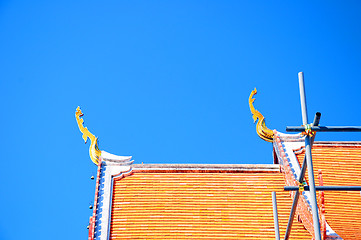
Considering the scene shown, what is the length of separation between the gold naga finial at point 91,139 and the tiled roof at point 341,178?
27.6 feet

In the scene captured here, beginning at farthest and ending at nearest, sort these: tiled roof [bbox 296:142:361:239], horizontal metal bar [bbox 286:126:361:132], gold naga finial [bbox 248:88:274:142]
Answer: gold naga finial [bbox 248:88:274:142]
tiled roof [bbox 296:142:361:239]
horizontal metal bar [bbox 286:126:361:132]

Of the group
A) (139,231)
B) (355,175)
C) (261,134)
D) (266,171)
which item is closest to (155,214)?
(139,231)

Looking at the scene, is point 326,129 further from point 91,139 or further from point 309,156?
point 91,139

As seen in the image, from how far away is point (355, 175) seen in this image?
23.3m

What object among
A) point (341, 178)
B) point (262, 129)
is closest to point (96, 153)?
point (262, 129)

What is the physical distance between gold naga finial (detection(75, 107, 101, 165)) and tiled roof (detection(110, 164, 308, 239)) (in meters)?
1.88

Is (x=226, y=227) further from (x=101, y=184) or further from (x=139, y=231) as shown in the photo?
(x=101, y=184)

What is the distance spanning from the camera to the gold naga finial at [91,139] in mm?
24270

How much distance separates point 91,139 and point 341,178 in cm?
1065

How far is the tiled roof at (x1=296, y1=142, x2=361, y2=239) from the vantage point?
21.1 metres

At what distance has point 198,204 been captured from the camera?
2234cm

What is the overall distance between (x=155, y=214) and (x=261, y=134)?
6.67m

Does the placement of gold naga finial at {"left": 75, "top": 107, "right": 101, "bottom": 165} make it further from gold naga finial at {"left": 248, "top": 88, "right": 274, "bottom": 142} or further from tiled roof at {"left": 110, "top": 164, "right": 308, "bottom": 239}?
gold naga finial at {"left": 248, "top": 88, "right": 274, "bottom": 142}

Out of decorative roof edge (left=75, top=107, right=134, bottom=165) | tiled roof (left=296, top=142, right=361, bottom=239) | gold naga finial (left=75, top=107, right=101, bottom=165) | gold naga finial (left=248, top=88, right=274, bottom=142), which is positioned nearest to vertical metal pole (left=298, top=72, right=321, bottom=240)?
tiled roof (left=296, top=142, right=361, bottom=239)
